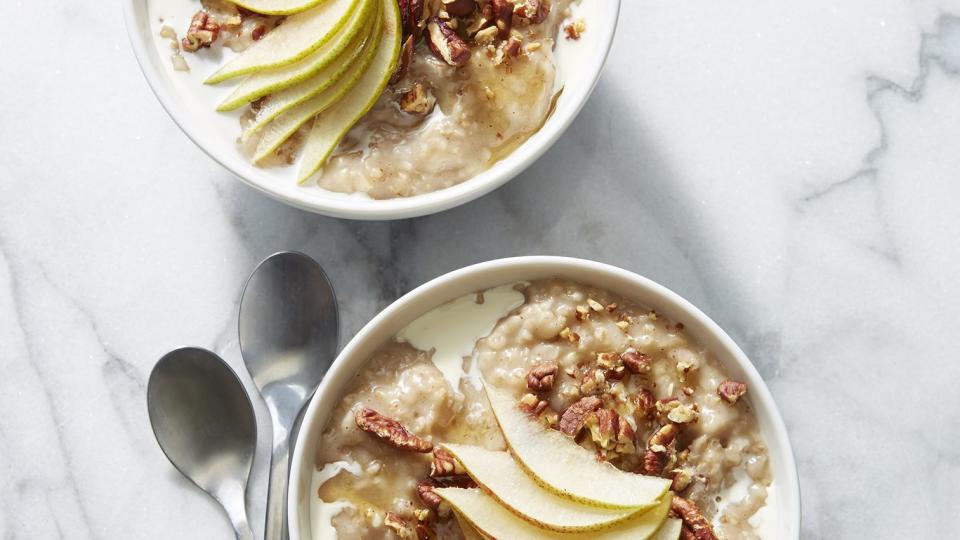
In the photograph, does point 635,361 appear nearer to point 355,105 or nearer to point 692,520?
point 692,520

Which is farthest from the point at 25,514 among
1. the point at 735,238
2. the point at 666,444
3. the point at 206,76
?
the point at 735,238

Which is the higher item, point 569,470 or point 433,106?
point 433,106

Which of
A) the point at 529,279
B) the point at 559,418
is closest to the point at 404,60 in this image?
the point at 529,279

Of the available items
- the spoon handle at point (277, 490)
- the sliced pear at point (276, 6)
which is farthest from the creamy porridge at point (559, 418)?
the sliced pear at point (276, 6)

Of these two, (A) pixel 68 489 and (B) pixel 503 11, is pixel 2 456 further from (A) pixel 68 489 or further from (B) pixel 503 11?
(B) pixel 503 11

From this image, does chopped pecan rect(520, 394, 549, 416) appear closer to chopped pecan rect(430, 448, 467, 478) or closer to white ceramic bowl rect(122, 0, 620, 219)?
chopped pecan rect(430, 448, 467, 478)

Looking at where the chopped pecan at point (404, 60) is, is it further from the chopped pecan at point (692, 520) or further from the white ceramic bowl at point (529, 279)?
the chopped pecan at point (692, 520)
